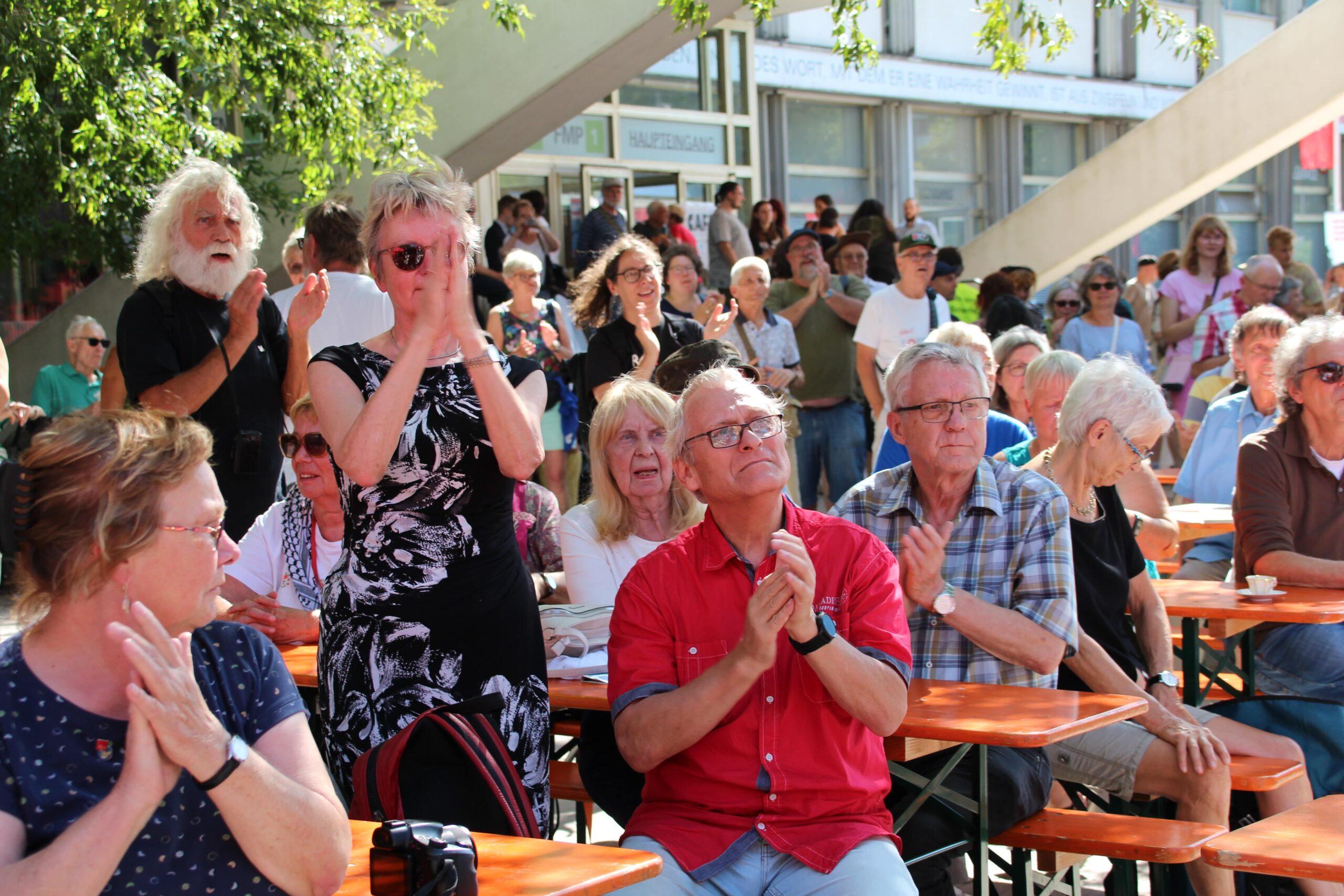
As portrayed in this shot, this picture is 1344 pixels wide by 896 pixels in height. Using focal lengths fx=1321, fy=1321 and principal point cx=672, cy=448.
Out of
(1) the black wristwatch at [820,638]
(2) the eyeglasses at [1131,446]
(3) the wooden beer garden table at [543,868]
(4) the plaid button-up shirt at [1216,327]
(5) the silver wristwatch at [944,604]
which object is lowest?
(3) the wooden beer garden table at [543,868]

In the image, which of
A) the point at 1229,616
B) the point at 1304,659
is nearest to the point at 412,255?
the point at 1229,616

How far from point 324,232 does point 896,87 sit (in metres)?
16.8

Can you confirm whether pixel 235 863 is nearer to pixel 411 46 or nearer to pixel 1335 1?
pixel 411 46

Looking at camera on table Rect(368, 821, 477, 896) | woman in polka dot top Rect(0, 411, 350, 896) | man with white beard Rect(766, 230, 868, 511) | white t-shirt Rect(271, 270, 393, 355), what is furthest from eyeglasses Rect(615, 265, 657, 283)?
camera on table Rect(368, 821, 477, 896)

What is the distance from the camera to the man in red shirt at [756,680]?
2.53 m

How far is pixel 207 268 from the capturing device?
401 centimetres

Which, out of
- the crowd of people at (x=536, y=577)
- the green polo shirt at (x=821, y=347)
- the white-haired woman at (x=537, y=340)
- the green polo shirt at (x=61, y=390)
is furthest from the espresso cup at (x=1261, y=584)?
the green polo shirt at (x=61, y=390)

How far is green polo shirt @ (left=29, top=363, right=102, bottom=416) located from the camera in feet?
30.3

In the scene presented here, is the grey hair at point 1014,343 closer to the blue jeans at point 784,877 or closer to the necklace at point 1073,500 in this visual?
the necklace at point 1073,500

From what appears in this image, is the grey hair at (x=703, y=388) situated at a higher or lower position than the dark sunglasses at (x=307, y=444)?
higher

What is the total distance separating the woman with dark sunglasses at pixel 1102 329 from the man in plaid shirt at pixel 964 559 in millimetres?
5959

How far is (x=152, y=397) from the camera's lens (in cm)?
393

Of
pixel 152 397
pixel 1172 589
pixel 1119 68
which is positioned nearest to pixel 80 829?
pixel 152 397

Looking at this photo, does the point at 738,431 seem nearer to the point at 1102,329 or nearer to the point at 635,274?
the point at 635,274
